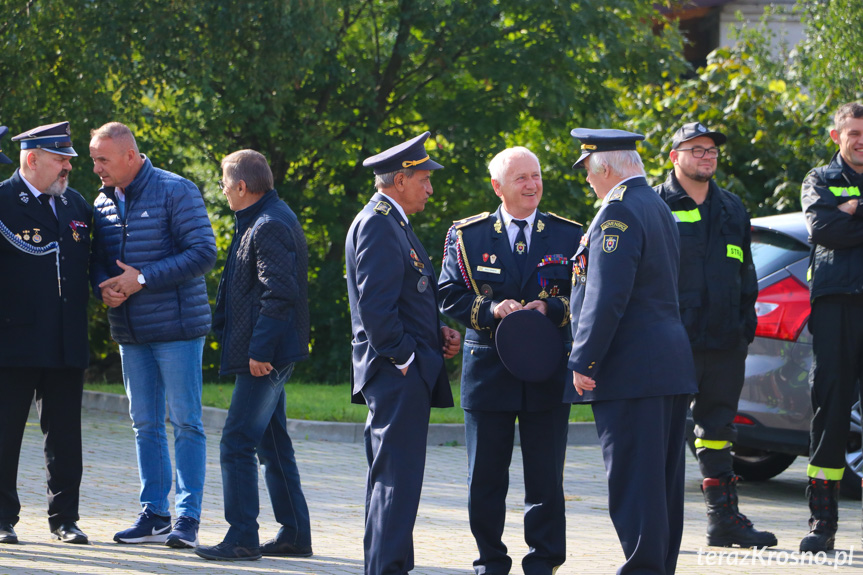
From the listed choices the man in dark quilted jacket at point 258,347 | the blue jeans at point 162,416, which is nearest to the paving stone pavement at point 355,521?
the man in dark quilted jacket at point 258,347

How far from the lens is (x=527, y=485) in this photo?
5473 millimetres

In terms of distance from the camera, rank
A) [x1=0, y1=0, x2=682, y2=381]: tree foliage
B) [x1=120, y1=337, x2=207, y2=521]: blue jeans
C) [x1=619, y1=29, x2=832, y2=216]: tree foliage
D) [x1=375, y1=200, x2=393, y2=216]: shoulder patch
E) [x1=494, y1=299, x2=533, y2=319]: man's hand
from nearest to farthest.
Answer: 1. [x1=375, y1=200, x2=393, y2=216]: shoulder patch
2. [x1=494, y1=299, x2=533, y2=319]: man's hand
3. [x1=120, y1=337, x2=207, y2=521]: blue jeans
4. [x1=0, y1=0, x2=682, y2=381]: tree foliage
5. [x1=619, y1=29, x2=832, y2=216]: tree foliage

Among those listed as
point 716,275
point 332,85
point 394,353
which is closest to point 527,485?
point 394,353

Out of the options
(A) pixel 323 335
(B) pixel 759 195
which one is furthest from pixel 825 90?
(A) pixel 323 335

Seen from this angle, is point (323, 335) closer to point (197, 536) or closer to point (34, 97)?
point (34, 97)

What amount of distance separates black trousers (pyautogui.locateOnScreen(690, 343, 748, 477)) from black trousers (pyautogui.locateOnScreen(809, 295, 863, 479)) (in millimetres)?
422

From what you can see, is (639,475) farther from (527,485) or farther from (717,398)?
(717,398)

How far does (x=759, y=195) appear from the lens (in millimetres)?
14805

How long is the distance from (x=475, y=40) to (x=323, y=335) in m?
4.62

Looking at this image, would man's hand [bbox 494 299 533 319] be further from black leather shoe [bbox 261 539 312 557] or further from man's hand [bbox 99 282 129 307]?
man's hand [bbox 99 282 129 307]

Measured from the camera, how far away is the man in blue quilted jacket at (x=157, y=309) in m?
6.11

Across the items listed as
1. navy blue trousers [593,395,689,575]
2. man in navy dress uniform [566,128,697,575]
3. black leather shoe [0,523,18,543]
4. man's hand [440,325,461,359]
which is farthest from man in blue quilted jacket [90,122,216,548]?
navy blue trousers [593,395,689,575]

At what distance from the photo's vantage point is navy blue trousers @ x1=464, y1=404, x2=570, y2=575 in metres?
5.39

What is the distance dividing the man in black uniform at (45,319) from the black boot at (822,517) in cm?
392
